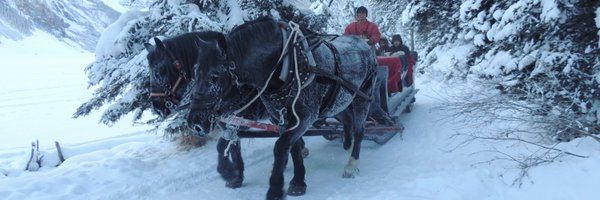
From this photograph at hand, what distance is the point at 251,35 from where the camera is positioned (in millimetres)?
4102

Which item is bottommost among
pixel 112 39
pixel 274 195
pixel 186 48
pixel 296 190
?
pixel 296 190

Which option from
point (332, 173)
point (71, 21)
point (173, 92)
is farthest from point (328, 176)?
point (71, 21)

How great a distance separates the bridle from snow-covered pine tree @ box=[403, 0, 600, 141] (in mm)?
3464

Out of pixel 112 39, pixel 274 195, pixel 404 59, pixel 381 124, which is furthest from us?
pixel 404 59

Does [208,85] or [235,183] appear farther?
[235,183]

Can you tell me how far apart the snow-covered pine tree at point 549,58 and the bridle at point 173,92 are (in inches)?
136

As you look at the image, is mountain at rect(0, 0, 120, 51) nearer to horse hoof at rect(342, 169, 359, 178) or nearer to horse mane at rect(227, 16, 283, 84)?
horse hoof at rect(342, 169, 359, 178)

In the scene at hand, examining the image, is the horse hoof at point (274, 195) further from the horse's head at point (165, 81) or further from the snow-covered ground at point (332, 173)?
the horse's head at point (165, 81)

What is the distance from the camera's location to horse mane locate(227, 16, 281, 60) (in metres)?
3.98

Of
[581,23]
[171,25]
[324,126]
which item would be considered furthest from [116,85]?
[581,23]

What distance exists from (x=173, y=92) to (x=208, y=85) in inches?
23.0

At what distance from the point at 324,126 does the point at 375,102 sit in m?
0.79

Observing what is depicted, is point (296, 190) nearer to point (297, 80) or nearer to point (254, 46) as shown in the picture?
point (297, 80)

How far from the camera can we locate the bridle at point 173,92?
4.00 meters
